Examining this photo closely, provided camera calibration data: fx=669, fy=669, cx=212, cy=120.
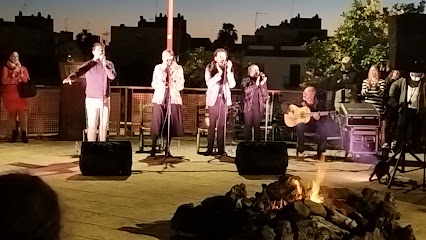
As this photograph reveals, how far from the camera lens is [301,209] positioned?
4961 mm

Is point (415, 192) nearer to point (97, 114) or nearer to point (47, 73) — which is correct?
point (97, 114)

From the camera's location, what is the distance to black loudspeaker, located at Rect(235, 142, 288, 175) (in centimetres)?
834

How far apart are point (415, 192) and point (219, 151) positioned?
3.29m

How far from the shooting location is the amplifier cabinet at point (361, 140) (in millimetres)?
10203

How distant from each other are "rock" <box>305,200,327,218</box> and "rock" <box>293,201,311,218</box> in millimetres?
76

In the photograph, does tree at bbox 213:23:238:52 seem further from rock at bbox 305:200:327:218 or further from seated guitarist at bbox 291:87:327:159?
rock at bbox 305:200:327:218

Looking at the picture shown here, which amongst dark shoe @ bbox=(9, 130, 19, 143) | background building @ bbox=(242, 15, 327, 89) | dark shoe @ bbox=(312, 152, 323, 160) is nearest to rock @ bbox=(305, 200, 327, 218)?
dark shoe @ bbox=(312, 152, 323, 160)

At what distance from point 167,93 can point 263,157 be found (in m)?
1.83

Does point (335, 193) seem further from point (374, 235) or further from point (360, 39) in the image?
point (360, 39)

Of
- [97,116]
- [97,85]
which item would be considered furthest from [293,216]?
[97,116]

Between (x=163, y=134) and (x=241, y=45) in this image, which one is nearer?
(x=163, y=134)

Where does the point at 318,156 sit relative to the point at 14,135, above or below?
below

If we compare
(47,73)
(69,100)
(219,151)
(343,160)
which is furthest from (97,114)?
(47,73)

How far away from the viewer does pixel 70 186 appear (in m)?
7.49
